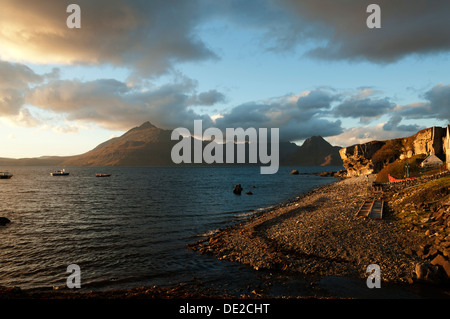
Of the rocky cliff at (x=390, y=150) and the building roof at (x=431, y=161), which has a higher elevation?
the rocky cliff at (x=390, y=150)

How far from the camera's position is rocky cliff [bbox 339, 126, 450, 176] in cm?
6844

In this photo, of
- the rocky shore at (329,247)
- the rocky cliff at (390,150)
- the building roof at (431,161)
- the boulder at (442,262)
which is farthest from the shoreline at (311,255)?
the rocky cliff at (390,150)

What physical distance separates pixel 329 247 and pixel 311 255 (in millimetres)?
1943

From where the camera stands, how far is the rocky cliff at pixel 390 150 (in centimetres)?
6844

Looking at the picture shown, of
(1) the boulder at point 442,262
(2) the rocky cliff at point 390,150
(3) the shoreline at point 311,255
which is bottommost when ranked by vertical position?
(3) the shoreline at point 311,255

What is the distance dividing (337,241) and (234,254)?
8484 mm

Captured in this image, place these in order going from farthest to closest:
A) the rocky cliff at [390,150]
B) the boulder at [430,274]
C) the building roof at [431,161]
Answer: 1. the rocky cliff at [390,150]
2. the building roof at [431,161]
3. the boulder at [430,274]

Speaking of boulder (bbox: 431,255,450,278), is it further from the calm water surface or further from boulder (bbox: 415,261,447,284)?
the calm water surface

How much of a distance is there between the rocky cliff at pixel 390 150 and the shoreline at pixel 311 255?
173ft

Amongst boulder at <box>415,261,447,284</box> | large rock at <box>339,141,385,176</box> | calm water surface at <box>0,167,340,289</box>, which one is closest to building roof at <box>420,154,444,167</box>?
calm water surface at <box>0,167,340,289</box>

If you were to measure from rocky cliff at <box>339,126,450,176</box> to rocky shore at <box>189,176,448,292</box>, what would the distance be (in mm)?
51443

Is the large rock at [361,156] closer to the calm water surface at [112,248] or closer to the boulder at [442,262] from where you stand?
the calm water surface at [112,248]

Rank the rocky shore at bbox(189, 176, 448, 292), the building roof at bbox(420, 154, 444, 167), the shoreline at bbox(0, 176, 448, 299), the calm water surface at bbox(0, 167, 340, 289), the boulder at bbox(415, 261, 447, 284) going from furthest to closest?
the building roof at bbox(420, 154, 444, 167), the calm water surface at bbox(0, 167, 340, 289), the rocky shore at bbox(189, 176, 448, 292), the boulder at bbox(415, 261, 447, 284), the shoreline at bbox(0, 176, 448, 299)
